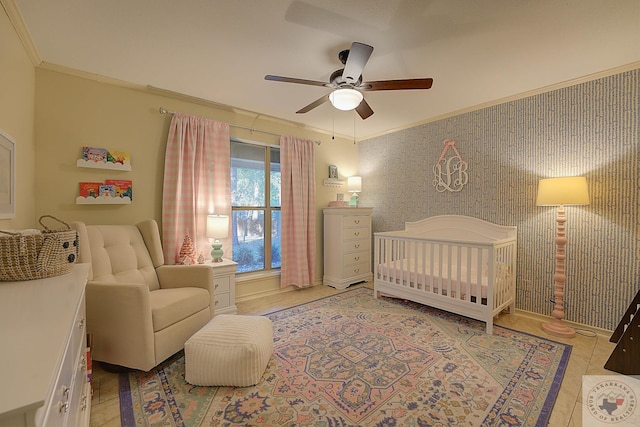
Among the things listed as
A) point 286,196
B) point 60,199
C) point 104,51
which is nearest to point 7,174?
point 60,199

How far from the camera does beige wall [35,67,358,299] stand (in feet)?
7.25

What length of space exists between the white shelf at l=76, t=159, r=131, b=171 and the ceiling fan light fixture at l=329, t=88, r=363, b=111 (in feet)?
6.62

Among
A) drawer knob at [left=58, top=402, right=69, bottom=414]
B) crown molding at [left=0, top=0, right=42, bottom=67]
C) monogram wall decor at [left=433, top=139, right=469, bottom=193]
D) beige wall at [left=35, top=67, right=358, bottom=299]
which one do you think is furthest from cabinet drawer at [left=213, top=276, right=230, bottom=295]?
monogram wall decor at [left=433, top=139, right=469, bottom=193]

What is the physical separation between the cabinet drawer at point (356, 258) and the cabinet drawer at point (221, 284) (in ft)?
5.32

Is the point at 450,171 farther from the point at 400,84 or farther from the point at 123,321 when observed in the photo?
the point at 123,321

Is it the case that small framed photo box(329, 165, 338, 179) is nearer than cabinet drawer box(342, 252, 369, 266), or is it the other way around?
cabinet drawer box(342, 252, 369, 266)

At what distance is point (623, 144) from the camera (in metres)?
2.25

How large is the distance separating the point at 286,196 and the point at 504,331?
9.01ft

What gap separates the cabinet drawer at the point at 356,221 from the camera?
376 centimetres

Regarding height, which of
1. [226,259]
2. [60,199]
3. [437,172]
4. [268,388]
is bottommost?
[268,388]

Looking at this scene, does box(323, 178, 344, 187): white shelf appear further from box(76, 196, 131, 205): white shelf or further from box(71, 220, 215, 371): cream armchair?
box(76, 196, 131, 205): white shelf

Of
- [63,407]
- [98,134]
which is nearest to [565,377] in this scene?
[63,407]

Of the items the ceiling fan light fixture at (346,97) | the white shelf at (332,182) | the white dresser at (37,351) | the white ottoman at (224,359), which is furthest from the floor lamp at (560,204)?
the white dresser at (37,351)

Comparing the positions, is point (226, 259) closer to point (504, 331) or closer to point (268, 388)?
point (268, 388)
